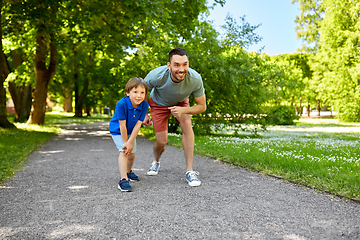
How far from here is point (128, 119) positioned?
4.25 m

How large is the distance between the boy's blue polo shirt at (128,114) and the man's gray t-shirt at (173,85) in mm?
357

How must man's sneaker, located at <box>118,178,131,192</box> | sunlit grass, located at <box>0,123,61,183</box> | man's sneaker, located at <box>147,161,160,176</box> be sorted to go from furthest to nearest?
sunlit grass, located at <box>0,123,61,183</box>
man's sneaker, located at <box>147,161,160,176</box>
man's sneaker, located at <box>118,178,131,192</box>

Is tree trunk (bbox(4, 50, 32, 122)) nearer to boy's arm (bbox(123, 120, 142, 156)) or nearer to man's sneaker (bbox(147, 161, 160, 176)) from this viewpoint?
man's sneaker (bbox(147, 161, 160, 176))

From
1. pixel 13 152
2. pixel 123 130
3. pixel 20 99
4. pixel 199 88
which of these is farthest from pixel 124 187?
pixel 20 99

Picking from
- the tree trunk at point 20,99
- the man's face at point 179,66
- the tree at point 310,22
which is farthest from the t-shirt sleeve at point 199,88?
the tree at point 310,22

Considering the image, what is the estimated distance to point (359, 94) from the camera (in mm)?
25047

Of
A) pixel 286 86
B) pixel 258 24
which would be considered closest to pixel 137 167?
pixel 286 86

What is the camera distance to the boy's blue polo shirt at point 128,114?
4.16 m

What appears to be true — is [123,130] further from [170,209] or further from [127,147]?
[170,209]

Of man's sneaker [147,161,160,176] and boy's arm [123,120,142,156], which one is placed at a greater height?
boy's arm [123,120,142,156]

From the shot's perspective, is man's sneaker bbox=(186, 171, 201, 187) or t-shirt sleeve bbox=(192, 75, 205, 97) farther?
t-shirt sleeve bbox=(192, 75, 205, 97)

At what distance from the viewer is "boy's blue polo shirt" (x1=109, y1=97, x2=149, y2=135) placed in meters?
4.16

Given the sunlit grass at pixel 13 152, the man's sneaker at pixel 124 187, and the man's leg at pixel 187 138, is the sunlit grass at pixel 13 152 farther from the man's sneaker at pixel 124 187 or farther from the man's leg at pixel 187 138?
the man's leg at pixel 187 138

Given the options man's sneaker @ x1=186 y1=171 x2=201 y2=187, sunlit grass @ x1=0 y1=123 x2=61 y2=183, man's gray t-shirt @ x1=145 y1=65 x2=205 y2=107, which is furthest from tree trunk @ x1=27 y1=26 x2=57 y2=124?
man's sneaker @ x1=186 y1=171 x2=201 y2=187
